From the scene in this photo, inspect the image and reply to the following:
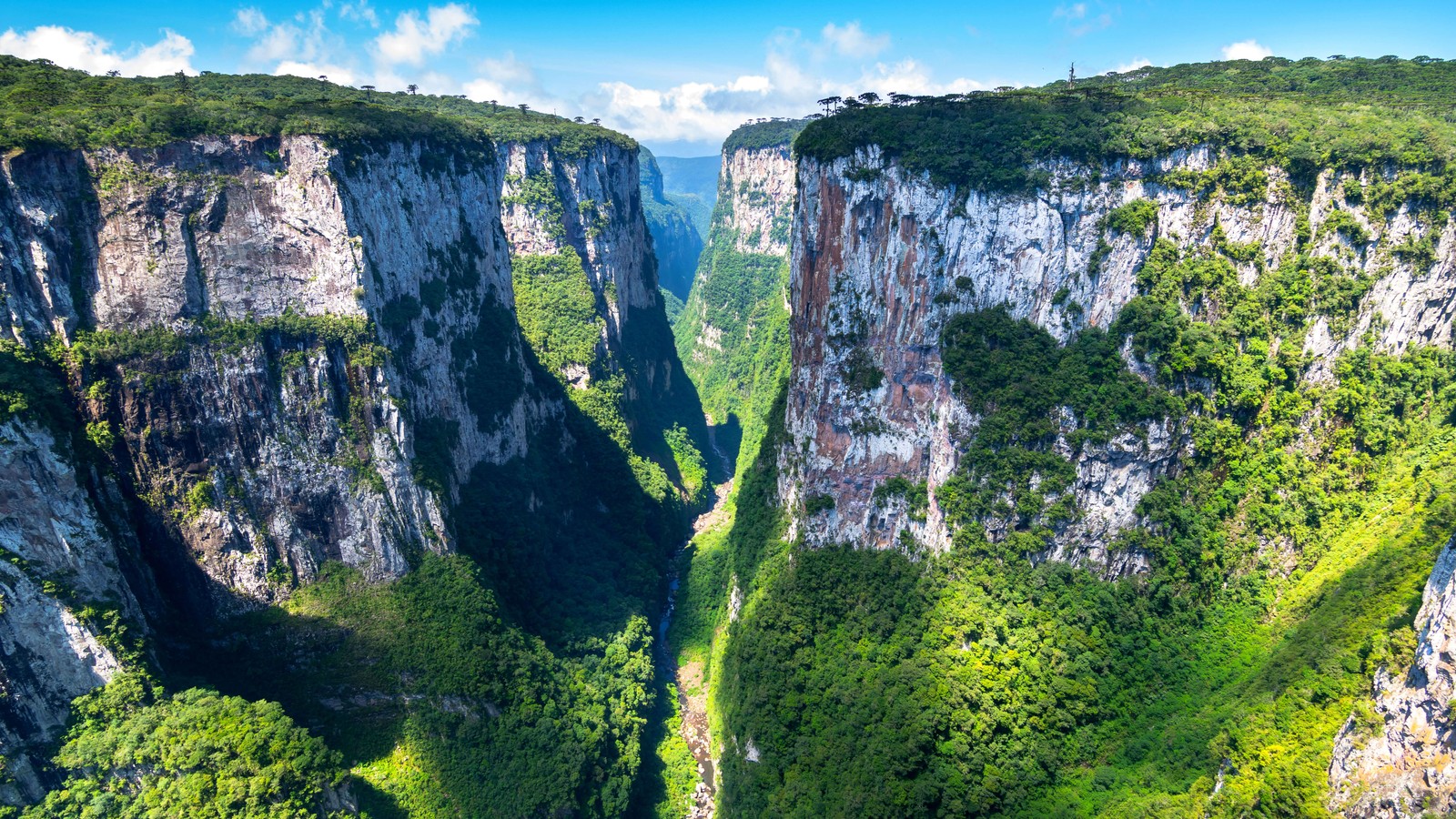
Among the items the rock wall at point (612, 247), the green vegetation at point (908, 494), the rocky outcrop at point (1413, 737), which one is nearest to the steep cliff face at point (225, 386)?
the rock wall at point (612, 247)

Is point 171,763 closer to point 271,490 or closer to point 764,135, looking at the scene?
point 271,490

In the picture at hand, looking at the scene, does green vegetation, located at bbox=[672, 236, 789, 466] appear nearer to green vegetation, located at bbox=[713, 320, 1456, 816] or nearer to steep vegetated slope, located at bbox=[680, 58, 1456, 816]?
steep vegetated slope, located at bbox=[680, 58, 1456, 816]

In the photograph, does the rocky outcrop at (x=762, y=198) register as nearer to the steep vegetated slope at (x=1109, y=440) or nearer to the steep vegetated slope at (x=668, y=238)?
the steep vegetated slope at (x=668, y=238)

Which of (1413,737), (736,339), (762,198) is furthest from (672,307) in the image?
(1413,737)

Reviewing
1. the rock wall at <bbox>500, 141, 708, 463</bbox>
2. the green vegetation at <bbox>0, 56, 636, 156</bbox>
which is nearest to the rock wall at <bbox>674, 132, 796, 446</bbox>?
the rock wall at <bbox>500, 141, 708, 463</bbox>

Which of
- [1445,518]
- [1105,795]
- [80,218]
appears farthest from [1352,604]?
[80,218]

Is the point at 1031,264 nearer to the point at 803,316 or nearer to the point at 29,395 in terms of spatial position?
the point at 803,316

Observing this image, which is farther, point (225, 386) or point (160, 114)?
point (225, 386)
